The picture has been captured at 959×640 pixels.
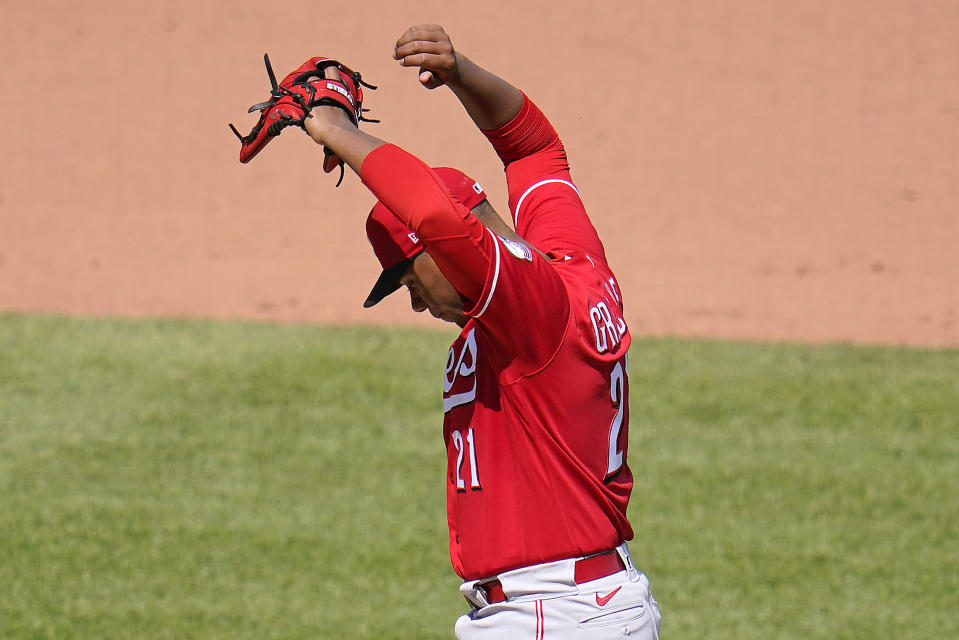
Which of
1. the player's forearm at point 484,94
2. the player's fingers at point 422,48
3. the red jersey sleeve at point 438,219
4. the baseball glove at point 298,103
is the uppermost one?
the player's fingers at point 422,48

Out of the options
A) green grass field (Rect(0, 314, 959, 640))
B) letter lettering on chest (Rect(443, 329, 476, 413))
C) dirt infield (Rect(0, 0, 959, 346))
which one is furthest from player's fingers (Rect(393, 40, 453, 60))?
dirt infield (Rect(0, 0, 959, 346))

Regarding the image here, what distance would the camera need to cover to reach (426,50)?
2918 millimetres

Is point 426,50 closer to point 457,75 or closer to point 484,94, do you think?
point 457,75

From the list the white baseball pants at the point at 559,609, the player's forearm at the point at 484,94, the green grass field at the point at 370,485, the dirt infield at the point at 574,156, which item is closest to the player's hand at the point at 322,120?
the player's forearm at the point at 484,94

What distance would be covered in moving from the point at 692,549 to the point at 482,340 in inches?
141

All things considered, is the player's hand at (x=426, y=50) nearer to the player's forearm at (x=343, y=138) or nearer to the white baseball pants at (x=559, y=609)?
the player's forearm at (x=343, y=138)

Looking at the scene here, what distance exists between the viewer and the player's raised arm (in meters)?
2.91

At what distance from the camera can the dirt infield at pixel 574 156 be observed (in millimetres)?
9914

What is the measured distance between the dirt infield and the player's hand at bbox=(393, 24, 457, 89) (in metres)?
6.42

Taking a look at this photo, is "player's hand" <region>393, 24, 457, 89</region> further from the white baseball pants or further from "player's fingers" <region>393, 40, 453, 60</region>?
the white baseball pants

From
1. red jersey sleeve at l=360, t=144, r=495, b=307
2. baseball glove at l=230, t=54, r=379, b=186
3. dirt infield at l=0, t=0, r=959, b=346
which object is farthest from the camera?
dirt infield at l=0, t=0, r=959, b=346

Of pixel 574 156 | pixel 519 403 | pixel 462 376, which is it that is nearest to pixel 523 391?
pixel 519 403

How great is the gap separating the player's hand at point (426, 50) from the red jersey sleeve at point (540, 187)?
18.2 inches

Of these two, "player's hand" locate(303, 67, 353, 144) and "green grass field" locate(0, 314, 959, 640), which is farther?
"green grass field" locate(0, 314, 959, 640)
